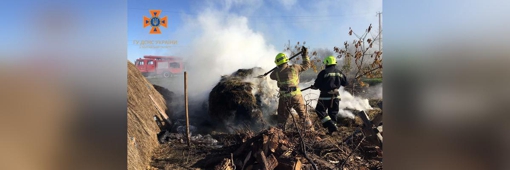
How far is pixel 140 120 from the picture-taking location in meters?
3.23

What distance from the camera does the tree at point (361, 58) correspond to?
298 cm

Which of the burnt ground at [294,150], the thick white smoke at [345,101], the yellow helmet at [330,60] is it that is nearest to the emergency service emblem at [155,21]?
the burnt ground at [294,150]

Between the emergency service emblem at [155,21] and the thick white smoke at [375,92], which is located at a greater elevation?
the emergency service emblem at [155,21]

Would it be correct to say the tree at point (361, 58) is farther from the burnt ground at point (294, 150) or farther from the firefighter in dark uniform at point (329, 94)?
the burnt ground at point (294, 150)

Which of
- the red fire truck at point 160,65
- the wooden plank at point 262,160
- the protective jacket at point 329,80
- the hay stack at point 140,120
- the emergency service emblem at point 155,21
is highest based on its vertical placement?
the emergency service emblem at point 155,21

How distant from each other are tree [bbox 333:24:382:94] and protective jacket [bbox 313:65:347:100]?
0.26 ft

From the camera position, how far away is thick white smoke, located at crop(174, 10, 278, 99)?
3.02 meters

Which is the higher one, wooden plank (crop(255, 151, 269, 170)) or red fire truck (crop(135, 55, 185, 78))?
red fire truck (crop(135, 55, 185, 78))

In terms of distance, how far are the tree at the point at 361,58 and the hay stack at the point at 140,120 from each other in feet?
6.32

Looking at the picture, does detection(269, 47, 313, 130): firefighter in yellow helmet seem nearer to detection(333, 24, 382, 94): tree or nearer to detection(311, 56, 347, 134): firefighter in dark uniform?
detection(311, 56, 347, 134): firefighter in dark uniform

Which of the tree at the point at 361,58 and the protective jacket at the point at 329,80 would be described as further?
the protective jacket at the point at 329,80

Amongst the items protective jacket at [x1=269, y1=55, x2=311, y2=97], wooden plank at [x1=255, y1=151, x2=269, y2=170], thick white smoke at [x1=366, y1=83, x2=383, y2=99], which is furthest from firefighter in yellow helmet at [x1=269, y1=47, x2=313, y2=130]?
thick white smoke at [x1=366, y1=83, x2=383, y2=99]
